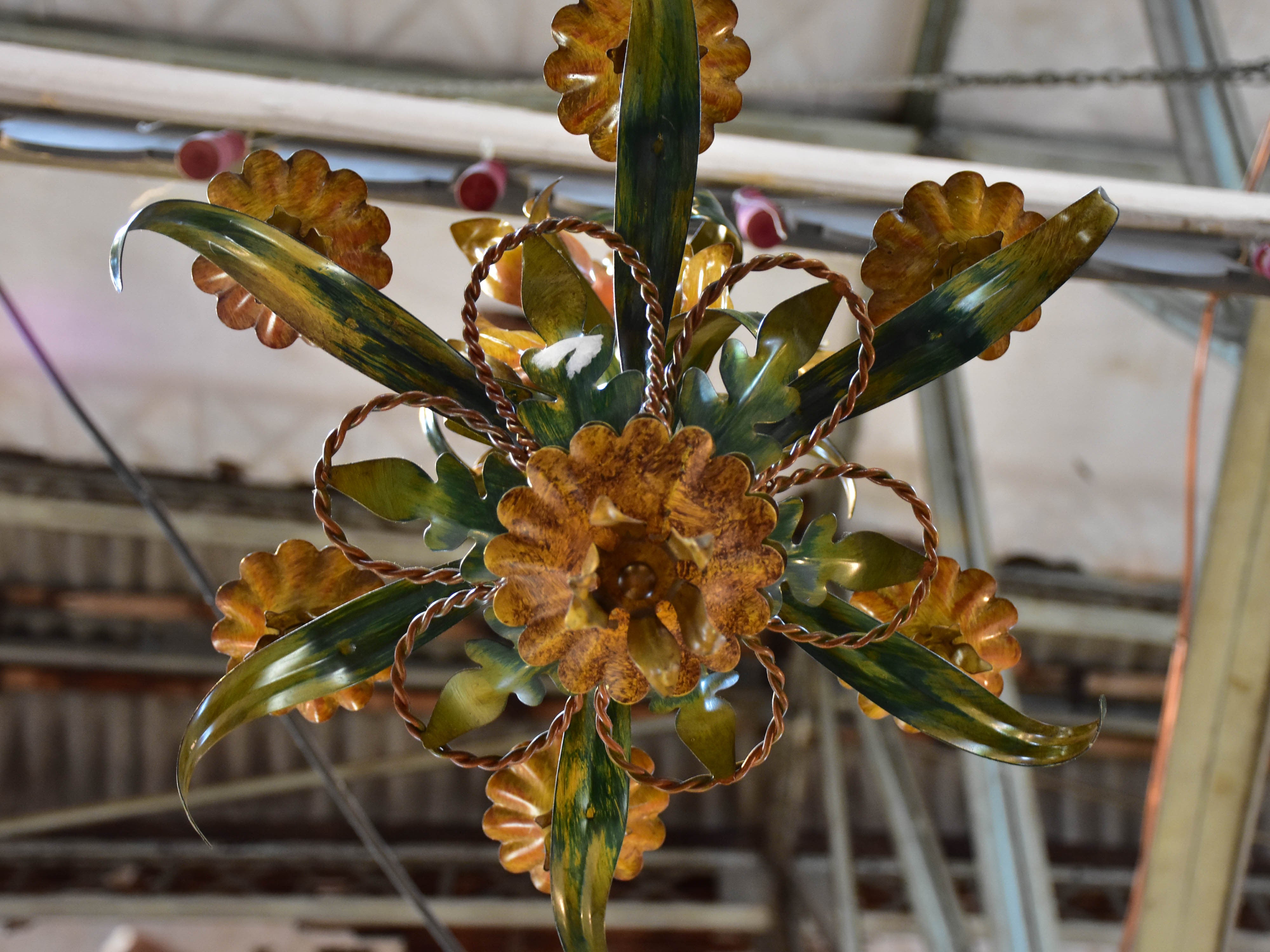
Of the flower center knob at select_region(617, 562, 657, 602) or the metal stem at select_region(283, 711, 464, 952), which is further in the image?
the metal stem at select_region(283, 711, 464, 952)

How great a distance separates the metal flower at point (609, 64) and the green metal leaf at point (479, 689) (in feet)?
1.76

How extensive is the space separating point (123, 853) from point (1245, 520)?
18.1 ft

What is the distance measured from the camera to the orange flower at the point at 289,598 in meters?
1.11

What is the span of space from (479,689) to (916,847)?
3.17m

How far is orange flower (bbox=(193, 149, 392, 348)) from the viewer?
1091 millimetres

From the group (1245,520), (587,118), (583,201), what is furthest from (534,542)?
(1245,520)

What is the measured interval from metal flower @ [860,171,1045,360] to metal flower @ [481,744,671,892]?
0.57 metres

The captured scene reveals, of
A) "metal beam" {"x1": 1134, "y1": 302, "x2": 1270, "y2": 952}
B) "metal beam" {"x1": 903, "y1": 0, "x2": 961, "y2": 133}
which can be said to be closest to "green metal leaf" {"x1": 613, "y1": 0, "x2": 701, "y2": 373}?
"metal beam" {"x1": 1134, "y1": 302, "x2": 1270, "y2": 952}

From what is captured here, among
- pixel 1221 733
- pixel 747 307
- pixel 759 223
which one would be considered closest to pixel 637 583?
pixel 759 223

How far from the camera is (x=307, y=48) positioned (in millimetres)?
3762

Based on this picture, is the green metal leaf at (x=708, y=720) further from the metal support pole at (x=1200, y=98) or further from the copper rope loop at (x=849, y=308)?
the metal support pole at (x=1200, y=98)

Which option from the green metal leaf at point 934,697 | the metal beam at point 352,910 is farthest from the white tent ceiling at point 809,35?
the metal beam at point 352,910

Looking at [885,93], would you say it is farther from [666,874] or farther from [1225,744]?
[666,874]

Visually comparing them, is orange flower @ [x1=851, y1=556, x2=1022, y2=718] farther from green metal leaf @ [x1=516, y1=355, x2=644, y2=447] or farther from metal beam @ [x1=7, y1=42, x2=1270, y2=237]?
metal beam @ [x1=7, y1=42, x2=1270, y2=237]
